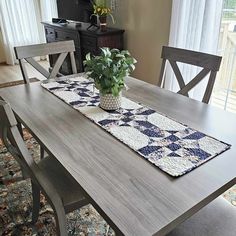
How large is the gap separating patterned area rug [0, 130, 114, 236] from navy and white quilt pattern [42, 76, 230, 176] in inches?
27.7

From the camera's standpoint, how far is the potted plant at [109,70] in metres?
1.33

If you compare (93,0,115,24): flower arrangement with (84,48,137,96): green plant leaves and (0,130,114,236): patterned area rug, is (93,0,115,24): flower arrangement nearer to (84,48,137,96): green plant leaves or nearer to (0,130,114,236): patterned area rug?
(84,48,137,96): green plant leaves

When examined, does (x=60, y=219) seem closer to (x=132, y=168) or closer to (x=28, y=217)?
(x=132, y=168)

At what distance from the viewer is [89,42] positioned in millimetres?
3324

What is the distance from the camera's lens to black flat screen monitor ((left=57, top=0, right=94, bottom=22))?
136 inches

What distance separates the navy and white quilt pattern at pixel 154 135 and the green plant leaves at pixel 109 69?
144mm

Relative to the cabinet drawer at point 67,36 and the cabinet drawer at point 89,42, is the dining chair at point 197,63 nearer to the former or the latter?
the cabinet drawer at point 89,42

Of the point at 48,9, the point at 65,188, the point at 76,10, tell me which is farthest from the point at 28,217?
the point at 48,9

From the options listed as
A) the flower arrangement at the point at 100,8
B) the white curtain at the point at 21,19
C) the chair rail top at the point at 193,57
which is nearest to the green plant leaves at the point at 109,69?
the chair rail top at the point at 193,57

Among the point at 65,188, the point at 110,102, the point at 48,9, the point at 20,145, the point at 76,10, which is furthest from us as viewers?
the point at 48,9

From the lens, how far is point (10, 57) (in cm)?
523

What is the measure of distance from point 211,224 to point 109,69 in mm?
840

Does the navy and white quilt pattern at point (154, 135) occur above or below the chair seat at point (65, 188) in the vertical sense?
above

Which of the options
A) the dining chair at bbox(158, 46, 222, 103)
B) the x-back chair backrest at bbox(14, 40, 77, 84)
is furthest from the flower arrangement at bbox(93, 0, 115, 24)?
the dining chair at bbox(158, 46, 222, 103)
